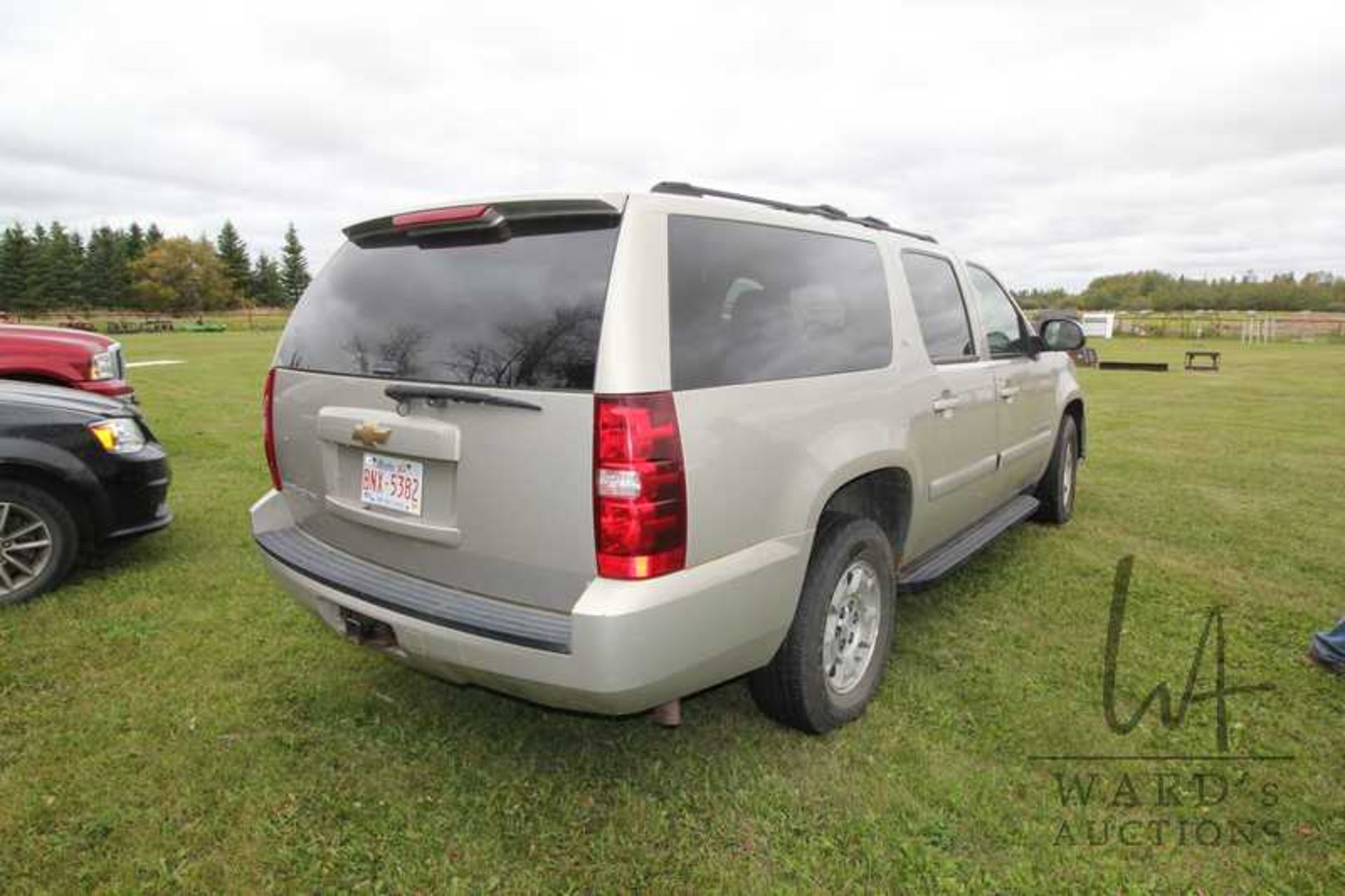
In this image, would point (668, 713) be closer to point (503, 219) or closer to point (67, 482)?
point (503, 219)

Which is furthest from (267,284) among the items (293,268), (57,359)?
(57,359)

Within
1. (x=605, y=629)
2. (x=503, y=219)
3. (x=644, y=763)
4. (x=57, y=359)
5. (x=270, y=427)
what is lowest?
(x=644, y=763)

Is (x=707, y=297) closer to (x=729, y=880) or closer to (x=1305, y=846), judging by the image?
(x=729, y=880)

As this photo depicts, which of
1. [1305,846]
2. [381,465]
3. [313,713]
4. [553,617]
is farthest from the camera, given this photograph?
[313,713]

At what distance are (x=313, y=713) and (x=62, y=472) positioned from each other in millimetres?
2297

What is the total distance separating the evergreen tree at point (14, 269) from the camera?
75.6 metres

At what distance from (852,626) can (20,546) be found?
4293mm

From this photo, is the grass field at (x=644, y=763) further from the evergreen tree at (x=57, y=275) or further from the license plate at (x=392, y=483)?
the evergreen tree at (x=57, y=275)

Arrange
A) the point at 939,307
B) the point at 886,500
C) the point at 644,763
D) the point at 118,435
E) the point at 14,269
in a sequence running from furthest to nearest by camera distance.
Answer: the point at 14,269, the point at 118,435, the point at 939,307, the point at 886,500, the point at 644,763

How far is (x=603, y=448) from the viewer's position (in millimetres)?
2023

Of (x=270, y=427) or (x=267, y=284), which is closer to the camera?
(x=270, y=427)

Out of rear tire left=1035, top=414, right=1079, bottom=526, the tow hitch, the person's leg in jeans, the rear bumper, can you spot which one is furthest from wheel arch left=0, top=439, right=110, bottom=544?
the person's leg in jeans

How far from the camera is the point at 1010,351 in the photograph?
15.1 ft

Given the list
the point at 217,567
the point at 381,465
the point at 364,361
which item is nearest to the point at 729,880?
the point at 381,465
